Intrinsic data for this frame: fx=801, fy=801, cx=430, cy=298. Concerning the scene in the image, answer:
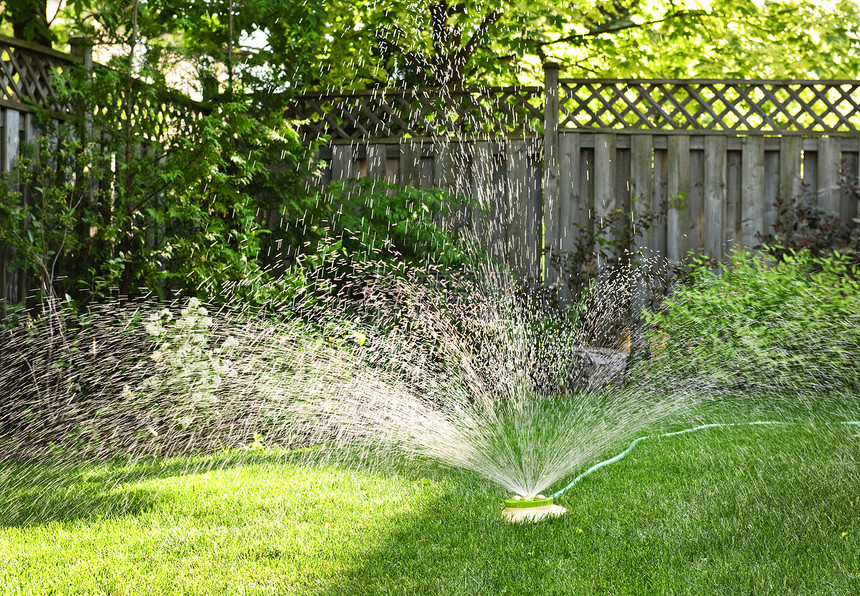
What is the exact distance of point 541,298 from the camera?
726 centimetres

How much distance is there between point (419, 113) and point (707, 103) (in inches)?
108

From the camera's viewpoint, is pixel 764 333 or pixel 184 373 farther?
pixel 764 333

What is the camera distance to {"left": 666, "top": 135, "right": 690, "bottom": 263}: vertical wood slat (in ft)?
24.8

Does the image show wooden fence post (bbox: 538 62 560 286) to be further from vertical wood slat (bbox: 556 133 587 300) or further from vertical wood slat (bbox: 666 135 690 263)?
vertical wood slat (bbox: 666 135 690 263)

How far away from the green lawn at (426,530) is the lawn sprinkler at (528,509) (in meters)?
0.07

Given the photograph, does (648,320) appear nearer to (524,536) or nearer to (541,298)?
(541,298)

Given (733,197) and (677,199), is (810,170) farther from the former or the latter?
(677,199)

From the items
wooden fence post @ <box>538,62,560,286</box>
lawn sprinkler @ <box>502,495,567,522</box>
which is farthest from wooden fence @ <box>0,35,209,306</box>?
lawn sprinkler @ <box>502,495,567,522</box>

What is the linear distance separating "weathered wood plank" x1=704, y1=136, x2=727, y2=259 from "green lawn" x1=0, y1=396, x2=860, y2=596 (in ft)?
11.2

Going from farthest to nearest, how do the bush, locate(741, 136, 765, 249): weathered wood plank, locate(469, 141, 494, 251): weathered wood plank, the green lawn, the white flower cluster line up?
1. locate(741, 136, 765, 249): weathered wood plank
2. locate(469, 141, 494, 251): weathered wood plank
3. the bush
4. the white flower cluster
5. the green lawn

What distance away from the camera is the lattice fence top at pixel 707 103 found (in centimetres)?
759

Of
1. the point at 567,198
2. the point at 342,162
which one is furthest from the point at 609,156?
the point at 342,162

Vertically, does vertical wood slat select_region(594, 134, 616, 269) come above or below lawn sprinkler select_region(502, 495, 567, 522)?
above

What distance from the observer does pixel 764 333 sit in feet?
21.0
